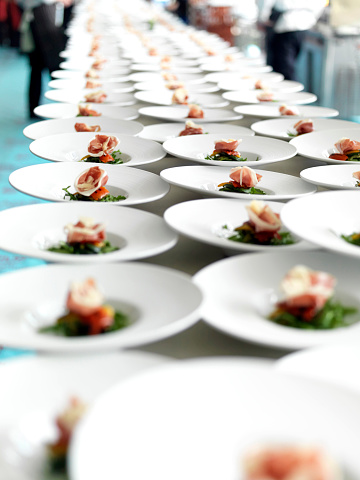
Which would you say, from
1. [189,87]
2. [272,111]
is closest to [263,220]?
[272,111]

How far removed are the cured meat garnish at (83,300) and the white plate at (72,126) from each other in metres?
1.37

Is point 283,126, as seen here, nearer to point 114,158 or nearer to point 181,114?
point 181,114

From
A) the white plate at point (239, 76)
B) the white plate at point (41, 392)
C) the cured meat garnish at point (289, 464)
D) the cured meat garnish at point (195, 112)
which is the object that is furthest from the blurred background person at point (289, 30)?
the cured meat garnish at point (289, 464)

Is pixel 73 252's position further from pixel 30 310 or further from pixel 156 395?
pixel 156 395

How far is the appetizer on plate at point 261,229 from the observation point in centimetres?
118

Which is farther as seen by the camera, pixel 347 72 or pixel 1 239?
pixel 347 72

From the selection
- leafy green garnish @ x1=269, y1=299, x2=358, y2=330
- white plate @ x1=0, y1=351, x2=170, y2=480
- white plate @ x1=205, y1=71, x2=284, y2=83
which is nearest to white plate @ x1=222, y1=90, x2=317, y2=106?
white plate @ x1=205, y1=71, x2=284, y2=83

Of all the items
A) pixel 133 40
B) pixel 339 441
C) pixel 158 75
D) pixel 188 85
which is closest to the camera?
pixel 339 441

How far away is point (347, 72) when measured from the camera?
592cm

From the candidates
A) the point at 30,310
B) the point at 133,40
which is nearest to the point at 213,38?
the point at 133,40

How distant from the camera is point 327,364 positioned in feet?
2.53

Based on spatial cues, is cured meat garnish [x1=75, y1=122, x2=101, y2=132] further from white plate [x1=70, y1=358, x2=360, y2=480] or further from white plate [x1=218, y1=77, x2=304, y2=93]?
white plate [x1=70, y1=358, x2=360, y2=480]

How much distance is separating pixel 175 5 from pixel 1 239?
46.3 ft

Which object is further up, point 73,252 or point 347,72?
point 347,72
